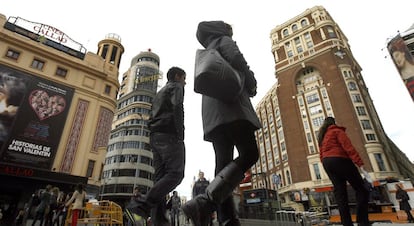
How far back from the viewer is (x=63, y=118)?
738 inches

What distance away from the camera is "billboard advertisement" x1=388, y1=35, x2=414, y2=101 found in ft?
102

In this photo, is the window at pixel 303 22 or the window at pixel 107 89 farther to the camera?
the window at pixel 303 22

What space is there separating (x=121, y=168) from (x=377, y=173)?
41.0 meters

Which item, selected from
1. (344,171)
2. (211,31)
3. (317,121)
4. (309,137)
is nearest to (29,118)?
(211,31)

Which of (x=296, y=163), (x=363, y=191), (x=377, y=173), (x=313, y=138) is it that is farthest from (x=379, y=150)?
(x=363, y=191)

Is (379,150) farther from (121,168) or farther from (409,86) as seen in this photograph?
(121,168)

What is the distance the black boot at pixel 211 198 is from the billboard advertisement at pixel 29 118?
19.7 metres

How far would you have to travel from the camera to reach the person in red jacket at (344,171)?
107 inches

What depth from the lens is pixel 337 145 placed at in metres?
3.08

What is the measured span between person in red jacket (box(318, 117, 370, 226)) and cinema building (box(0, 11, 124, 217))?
63.3ft

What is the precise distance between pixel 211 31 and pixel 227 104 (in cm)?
102

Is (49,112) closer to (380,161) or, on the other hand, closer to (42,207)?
(42,207)

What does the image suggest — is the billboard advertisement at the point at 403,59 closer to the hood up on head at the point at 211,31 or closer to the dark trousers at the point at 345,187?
the dark trousers at the point at 345,187

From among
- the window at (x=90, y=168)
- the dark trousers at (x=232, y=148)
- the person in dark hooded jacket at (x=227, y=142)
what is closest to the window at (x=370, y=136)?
the window at (x=90, y=168)
